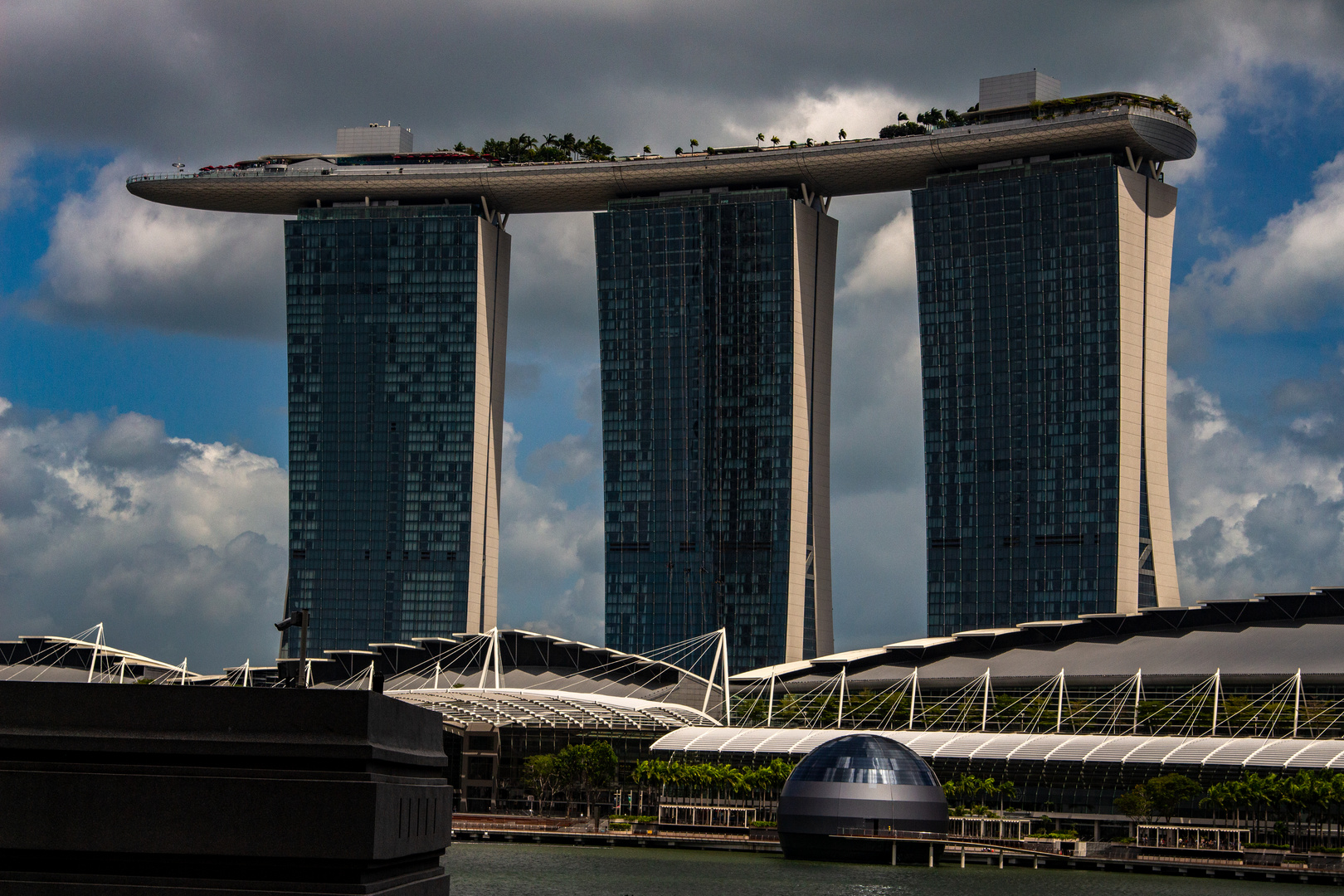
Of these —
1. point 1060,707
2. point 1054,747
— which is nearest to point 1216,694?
point 1060,707

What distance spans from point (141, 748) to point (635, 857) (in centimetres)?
10740

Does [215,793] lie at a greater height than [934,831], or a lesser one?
greater

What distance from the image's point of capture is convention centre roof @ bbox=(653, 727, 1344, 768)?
138500mm

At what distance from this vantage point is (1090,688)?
580ft

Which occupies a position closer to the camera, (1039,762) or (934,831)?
(934,831)

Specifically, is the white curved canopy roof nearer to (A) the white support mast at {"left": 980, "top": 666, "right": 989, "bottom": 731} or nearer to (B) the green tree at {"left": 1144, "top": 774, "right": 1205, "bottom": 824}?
(A) the white support mast at {"left": 980, "top": 666, "right": 989, "bottom": 731}

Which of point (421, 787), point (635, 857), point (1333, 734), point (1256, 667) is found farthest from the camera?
point (1256, 667)

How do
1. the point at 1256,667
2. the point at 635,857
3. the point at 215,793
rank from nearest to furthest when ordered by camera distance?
the point at 215,793 < the point at 635,857 < the point at 1256,667

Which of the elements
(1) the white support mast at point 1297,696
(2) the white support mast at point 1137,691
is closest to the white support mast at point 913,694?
(2) the white support mast at point 1137,691

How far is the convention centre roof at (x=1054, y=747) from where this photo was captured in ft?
454

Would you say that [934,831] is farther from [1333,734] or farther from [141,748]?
[141,748]

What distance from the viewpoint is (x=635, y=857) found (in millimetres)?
135625

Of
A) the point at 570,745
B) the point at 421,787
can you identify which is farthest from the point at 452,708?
the point at 421,787

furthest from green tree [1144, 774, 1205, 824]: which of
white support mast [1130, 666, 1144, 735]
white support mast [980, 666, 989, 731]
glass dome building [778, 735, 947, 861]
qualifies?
white support mast [980, 666, 989, 731]
